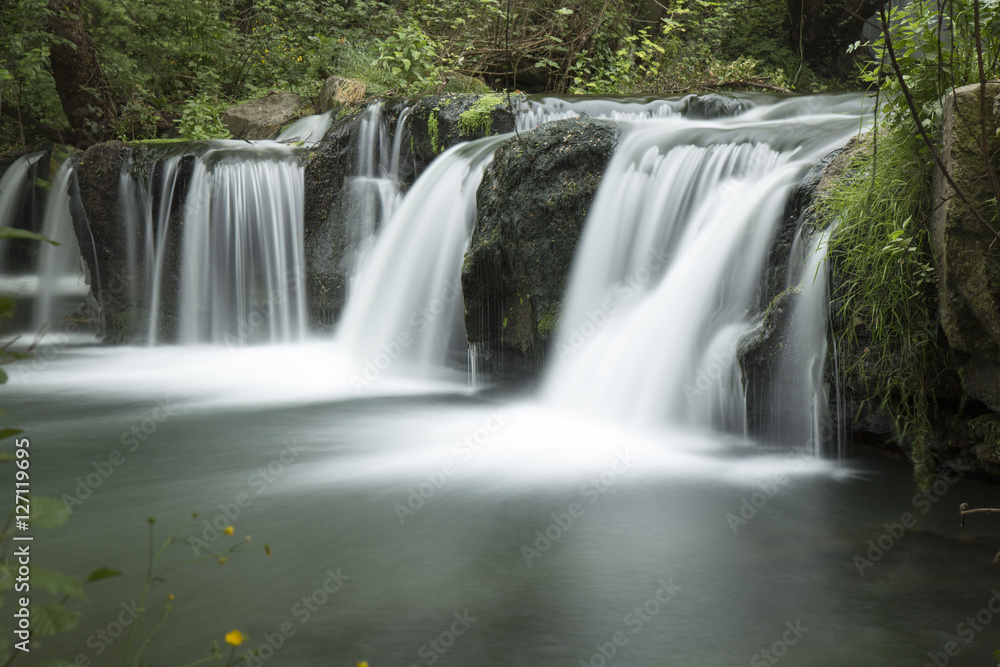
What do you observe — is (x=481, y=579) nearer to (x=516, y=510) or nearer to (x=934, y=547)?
(x=516, y=510)

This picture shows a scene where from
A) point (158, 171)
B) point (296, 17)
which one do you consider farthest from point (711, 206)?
point (296, 17)

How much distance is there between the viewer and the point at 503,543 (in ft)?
11.4

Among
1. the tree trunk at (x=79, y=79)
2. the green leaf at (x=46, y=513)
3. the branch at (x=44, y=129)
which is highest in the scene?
the tree trunk at (x=79, y=79)

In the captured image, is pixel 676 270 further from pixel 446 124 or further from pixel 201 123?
pixel 201 123

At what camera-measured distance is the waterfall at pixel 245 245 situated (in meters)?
8.60

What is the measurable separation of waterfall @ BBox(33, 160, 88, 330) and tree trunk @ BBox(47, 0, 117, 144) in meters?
1.84

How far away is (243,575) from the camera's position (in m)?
A: 3.11

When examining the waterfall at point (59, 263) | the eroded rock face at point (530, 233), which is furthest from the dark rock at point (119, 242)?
the eroded rock face at point (530, 233)

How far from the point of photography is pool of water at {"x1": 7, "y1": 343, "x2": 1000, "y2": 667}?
266cm

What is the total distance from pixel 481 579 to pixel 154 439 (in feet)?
9.38

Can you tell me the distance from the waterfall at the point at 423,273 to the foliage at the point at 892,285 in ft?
11.3

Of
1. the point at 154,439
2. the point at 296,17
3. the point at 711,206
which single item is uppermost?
the point at 296,17

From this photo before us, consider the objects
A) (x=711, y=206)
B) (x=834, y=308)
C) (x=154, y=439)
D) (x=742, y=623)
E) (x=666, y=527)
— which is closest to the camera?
(x=742, y=623)

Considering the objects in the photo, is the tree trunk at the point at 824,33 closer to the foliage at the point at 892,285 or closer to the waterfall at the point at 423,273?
the waterfall at the point at 423,273
